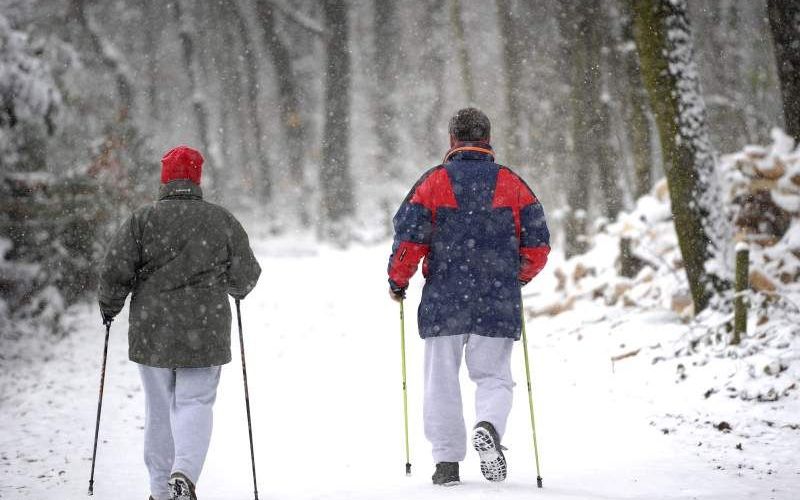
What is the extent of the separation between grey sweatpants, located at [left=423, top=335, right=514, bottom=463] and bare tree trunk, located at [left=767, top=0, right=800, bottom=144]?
582 centimetres

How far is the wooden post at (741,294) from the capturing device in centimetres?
658

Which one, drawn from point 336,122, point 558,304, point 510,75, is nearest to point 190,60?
point 336,122

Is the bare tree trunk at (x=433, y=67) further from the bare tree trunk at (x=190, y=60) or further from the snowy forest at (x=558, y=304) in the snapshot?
the snowy forest at (x=558, y=304)

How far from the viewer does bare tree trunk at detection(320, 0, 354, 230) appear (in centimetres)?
2106

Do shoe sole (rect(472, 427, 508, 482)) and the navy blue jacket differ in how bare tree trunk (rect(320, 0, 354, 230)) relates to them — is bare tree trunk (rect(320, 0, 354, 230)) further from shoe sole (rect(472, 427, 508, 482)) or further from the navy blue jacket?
shoe sole (rect(472, 427, 508, 482))

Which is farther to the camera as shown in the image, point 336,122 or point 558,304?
point 336,122

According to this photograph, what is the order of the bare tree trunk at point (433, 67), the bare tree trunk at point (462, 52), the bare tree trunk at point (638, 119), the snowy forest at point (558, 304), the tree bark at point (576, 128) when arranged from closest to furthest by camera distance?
the snowy forest at point (558, 304), the bare tree trunk at point (638, 119), the tree bark at point (576, 128), the bare tree trunk at point (462, 52), the bare tree trunk at point (433, 67)

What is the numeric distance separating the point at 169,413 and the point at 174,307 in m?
0.62

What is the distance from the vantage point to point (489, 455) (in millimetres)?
4098

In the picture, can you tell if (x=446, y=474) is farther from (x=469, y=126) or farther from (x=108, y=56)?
(x=108, y=56)

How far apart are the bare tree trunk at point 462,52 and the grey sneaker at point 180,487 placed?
15.3m

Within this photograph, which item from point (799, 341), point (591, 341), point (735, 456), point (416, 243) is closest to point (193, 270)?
point (416, 243)

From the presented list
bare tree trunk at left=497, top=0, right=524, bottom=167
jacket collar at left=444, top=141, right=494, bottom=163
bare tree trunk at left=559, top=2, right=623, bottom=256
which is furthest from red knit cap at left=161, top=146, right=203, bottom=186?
bare tree trunk at left=497, top=0, right=524, bottom=167

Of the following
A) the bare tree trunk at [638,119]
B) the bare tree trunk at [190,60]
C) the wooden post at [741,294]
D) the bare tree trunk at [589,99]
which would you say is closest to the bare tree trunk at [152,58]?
the bare tree trunk at [190,60]
